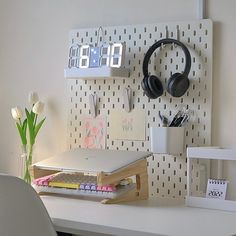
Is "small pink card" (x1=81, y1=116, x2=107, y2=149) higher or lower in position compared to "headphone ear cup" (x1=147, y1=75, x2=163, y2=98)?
lower

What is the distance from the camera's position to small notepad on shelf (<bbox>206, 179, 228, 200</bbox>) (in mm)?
1519

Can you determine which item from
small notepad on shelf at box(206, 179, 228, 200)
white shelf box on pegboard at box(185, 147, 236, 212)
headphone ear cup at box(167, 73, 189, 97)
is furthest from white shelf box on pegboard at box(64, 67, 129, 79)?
small notepad on shelf at box(206, 179, 228, 200)

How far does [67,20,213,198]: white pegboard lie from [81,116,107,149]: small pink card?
0.03 meters

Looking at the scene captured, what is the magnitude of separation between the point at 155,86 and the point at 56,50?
1.87 feet

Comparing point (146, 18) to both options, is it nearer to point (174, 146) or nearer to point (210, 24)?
point (210, 24)

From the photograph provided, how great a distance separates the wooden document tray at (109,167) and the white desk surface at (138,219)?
2.2 inches

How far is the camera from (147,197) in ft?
5.45

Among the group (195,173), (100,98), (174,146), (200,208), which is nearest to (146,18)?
(100,98)

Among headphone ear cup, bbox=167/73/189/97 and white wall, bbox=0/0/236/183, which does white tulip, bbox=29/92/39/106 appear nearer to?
white wall, bbox=0/0/236/183

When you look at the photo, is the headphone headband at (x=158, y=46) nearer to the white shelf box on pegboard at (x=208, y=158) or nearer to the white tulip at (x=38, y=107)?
the white shelf box on pegboard at (x=208, y=158)

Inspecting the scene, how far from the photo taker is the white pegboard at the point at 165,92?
1.67m

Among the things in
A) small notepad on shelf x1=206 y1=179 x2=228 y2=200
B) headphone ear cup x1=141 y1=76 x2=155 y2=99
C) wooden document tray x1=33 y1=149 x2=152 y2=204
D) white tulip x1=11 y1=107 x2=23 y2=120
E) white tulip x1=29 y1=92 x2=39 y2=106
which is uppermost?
headphone ear cup x1=141 y1=76 x2=155 y2=99

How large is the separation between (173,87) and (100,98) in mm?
373

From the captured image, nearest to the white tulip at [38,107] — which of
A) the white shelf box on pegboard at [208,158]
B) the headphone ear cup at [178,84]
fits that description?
the headphone ear cup at [178,84]
